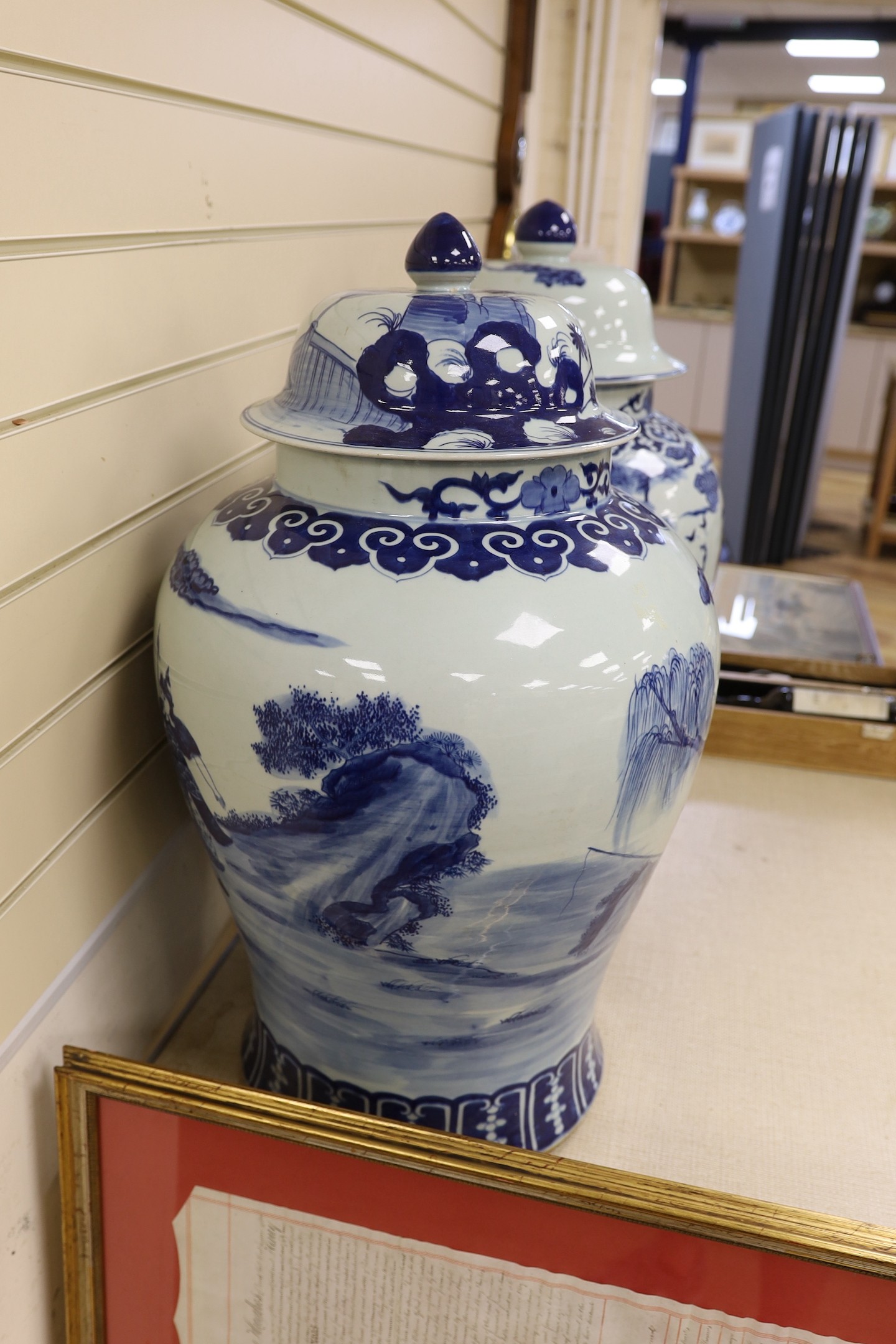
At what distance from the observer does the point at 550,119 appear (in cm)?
293

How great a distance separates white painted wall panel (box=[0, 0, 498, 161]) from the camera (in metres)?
0.66

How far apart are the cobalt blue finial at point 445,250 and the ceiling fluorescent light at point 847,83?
9806 mm

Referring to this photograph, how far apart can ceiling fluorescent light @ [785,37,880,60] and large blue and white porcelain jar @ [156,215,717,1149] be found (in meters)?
7.94

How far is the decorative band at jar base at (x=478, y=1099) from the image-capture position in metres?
0.89

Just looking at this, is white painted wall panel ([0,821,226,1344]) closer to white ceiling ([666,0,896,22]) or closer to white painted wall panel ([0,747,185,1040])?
white painted wall panel ([0,747,185,1040])

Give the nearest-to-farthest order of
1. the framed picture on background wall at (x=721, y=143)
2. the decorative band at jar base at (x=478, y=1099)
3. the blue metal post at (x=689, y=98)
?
the decorative band at jar base at (x=478, y=1099), the framed picture on background wall at (x=721, y=143), the blue metal post at (x=689, y=98)

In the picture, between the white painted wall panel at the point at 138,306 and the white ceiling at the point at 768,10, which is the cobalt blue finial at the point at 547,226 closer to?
the white painted wall panel at the point at 138,306

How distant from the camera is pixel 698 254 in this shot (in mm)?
5910

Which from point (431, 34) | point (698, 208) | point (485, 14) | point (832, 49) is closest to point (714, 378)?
point (698, 208)

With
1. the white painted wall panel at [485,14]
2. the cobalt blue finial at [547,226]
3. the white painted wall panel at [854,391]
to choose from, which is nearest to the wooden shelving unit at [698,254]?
the white painted wall panel at [854,391]

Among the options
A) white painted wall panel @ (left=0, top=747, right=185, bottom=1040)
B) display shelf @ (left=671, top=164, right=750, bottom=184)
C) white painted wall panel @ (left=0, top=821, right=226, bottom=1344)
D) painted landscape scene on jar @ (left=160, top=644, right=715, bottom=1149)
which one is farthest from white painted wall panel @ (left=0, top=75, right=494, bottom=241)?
display shelf @ (left=671, top=164, right=750, bottom=184)

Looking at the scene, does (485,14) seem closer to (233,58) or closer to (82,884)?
(233,58)

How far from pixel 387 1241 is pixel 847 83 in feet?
34.9

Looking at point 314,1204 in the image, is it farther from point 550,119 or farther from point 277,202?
point 550,119
